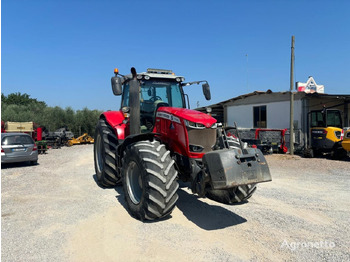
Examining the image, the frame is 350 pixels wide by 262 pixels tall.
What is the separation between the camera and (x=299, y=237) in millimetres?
3875

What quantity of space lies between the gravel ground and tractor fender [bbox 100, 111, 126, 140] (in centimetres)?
138

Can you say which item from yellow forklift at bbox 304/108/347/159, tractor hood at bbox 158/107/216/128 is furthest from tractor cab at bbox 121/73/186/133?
yellow forklift at bbox 304/108/347/159

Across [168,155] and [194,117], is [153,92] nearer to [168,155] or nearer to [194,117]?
[194,117]

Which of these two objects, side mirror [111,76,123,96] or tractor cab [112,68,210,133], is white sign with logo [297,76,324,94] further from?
side mirror [111,76,123,96]

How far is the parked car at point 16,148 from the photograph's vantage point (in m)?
10.4

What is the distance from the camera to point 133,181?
504 centimetres

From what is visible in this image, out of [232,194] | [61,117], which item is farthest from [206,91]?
[61,117]

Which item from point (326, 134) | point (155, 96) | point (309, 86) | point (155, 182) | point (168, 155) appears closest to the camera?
point (155, 182)

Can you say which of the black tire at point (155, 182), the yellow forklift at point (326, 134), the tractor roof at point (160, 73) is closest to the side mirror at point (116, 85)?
the tractor roof at point (160, 73)

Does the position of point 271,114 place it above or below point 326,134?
above

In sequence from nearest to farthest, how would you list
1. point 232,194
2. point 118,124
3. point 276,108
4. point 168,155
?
1. point 168,155
2. point 232,194
3. point 118,124
4. point 276,108

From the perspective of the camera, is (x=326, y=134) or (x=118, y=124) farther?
(x=326, y=134)

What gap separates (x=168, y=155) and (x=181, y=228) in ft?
3.75

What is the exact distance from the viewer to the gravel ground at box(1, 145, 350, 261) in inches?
135
